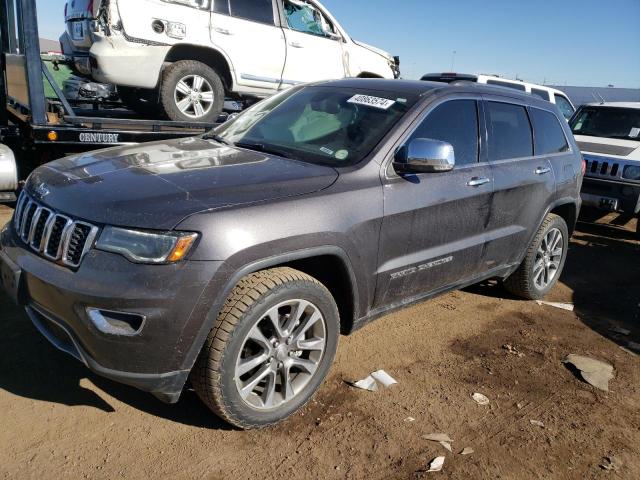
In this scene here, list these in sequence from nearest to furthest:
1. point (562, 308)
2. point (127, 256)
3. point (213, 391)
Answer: point (127, 256) < point (213, 391) < point (562, 308)

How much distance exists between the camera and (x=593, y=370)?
3756mm

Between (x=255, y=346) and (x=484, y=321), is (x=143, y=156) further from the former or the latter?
(x=484, y=321)

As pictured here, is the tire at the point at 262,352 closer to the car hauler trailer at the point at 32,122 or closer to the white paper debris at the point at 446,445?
the white paper debris at the point at 446,445

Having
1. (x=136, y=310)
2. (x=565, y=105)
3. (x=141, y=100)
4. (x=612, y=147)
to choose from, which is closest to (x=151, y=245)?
(x=136, y=310)

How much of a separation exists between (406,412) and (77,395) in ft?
5.92

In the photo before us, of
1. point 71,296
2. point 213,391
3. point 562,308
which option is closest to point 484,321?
point 562,308

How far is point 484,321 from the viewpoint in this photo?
443 cm

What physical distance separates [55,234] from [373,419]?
6.10 feet

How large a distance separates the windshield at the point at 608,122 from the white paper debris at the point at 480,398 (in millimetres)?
6554

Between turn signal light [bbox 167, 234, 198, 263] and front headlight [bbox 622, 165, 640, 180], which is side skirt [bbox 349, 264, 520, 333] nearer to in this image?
turn signal light [bbox 167, 234, 198, 263]

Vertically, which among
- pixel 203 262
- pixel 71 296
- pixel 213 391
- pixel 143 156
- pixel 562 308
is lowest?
pixel 562 308

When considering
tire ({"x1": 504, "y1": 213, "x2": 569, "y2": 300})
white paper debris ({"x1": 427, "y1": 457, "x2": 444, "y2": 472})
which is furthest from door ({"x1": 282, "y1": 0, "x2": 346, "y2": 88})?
white paper debris ({"x1": 427, "y1": 457, "x2": 444, "y2": 472})

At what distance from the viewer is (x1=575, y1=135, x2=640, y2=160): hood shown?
25.0 ft

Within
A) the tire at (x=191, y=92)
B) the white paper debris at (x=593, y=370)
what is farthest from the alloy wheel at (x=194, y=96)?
the white paper debris at (x=593, y=370)
